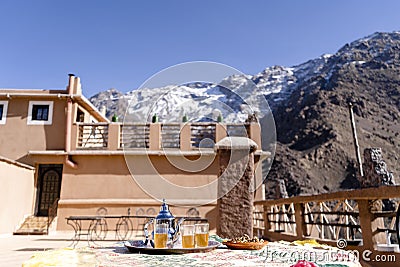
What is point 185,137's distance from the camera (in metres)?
9.68

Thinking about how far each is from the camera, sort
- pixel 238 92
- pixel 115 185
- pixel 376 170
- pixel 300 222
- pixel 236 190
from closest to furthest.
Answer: pixel 236 190, pixel 238 92, pixel 300 222, pixel 376 170, pixel 115 185

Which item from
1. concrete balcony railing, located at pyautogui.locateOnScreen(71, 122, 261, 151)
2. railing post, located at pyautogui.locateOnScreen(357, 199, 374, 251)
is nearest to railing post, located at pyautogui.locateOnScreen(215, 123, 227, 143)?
concrete balcony railing, located at pyautogui.locateOnScreen(71, 122, 261, 151)

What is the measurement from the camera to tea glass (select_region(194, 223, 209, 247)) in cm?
137

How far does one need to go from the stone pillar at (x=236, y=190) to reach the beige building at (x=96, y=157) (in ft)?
19.8

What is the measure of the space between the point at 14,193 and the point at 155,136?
3.97 meters

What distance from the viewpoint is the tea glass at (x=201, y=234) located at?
1374 mm

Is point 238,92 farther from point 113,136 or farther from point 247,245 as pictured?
point 113,136

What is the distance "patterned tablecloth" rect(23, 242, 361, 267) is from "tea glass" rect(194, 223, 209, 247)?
94 millimetres

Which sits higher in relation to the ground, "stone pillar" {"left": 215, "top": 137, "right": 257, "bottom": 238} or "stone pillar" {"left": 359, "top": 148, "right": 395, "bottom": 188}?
"stone pillar" {"left": 359, "top": 148, "right": 395, "bottom": 188}

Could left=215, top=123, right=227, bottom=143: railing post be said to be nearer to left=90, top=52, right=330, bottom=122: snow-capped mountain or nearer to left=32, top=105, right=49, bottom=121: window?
left=90, top=52, right=330, bottom=122: snow-capped mountain

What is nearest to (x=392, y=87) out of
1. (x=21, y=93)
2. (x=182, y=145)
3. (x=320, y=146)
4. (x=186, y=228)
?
(x=320, y=146)

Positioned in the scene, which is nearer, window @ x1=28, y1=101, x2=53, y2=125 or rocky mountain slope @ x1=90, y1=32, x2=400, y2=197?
window @ x1=28, y1=101, x2=53, y2=125

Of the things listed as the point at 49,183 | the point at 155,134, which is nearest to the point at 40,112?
the point at 49,183

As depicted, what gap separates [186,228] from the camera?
1346 mm
